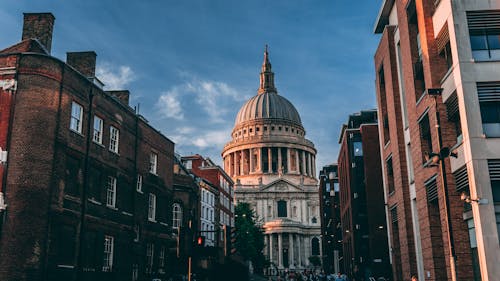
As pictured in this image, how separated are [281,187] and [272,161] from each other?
13019 mm

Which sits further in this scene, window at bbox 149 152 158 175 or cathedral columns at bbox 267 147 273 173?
cathedral columns at bbox 267 147 273 173

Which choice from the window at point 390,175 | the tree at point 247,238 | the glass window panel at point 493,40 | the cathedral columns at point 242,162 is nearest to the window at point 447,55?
the glass window panel at point 493,40

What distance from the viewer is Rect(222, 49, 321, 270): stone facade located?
14288 centimetres

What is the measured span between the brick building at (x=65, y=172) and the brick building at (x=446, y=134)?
1960 cm

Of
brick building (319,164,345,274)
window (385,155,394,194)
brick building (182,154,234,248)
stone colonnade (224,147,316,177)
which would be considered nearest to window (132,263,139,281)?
window (385,155,394,194)

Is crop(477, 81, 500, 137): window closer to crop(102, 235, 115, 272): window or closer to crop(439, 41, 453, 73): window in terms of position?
crop(439, 41, 453, 73): window

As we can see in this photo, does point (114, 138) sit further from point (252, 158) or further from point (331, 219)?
point (252, 158)

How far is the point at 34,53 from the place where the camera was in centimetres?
2978

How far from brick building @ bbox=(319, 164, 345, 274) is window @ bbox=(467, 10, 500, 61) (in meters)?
66.0

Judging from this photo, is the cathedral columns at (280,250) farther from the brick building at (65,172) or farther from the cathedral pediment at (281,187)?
the brick building at (65,172)

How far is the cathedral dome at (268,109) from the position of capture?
172500 mm

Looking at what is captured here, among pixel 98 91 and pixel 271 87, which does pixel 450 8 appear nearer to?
A: pixel 98 91

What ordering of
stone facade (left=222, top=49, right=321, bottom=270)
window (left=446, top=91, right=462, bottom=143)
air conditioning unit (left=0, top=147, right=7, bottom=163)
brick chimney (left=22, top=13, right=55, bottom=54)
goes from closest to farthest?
window (left=446, top=91, right=462, bottom=143), air conditioning unit (left=0, top=147, right=7, bottom=163), brick chimney (left=22, top=13, right=55, bottom=54), stone facade (left=222, top=49, right=321, bottom=270)

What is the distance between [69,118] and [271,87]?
522 ft
